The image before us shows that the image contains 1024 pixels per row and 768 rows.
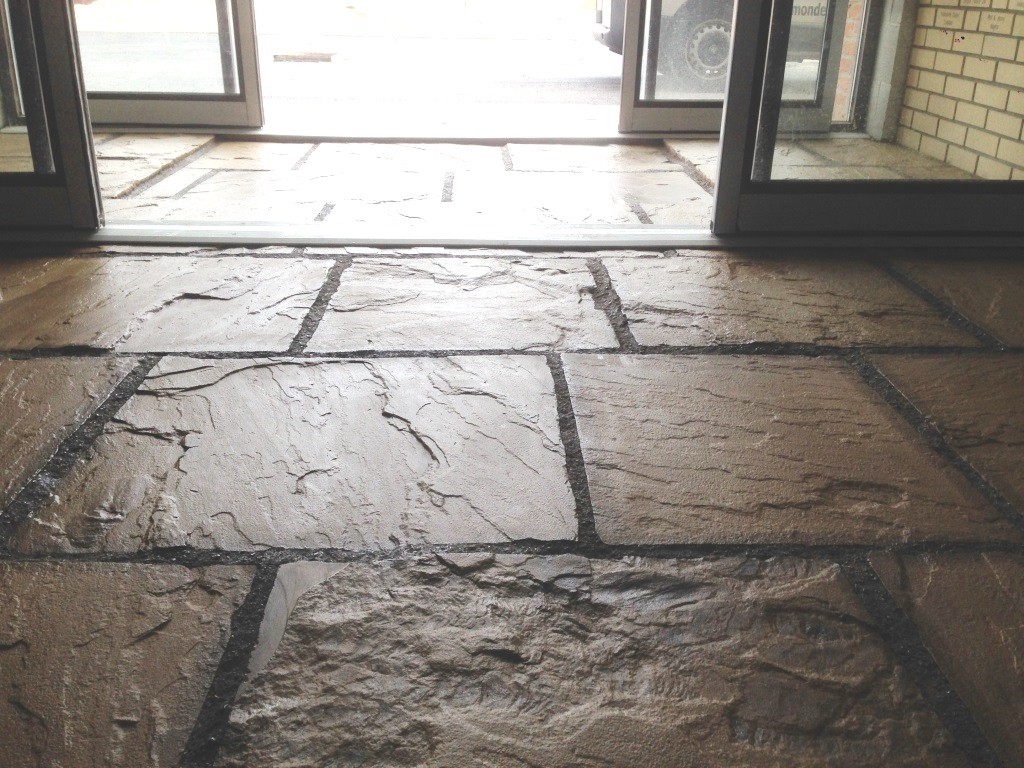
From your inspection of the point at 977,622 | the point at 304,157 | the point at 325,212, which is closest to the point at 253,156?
the point at 304,157

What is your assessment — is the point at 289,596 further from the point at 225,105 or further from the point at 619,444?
the point at 225,105

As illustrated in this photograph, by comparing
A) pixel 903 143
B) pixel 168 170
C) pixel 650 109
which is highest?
pixel 903 143

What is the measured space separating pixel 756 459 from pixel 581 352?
1.63 feet

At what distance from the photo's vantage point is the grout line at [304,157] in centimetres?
354

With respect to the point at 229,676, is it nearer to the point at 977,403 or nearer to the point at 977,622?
the point at 977,622

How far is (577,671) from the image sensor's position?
0.99 metres

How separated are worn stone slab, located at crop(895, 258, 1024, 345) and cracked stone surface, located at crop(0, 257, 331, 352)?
1.49 meters

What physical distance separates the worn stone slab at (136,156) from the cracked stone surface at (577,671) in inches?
96.3

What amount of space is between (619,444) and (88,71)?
371cm

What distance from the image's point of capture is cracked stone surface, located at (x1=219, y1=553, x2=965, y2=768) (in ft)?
2.94

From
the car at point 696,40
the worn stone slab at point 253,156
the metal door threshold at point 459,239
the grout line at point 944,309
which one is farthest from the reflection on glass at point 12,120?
the car at point 696,40

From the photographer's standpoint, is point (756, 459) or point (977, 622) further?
point (756, 459)

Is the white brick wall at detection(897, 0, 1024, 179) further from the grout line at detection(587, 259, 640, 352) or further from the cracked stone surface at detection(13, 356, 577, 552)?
the cracked stone surface at detection(13, 356, 577, 552)

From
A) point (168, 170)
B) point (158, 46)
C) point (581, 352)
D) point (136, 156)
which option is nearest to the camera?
point (581, 352)
